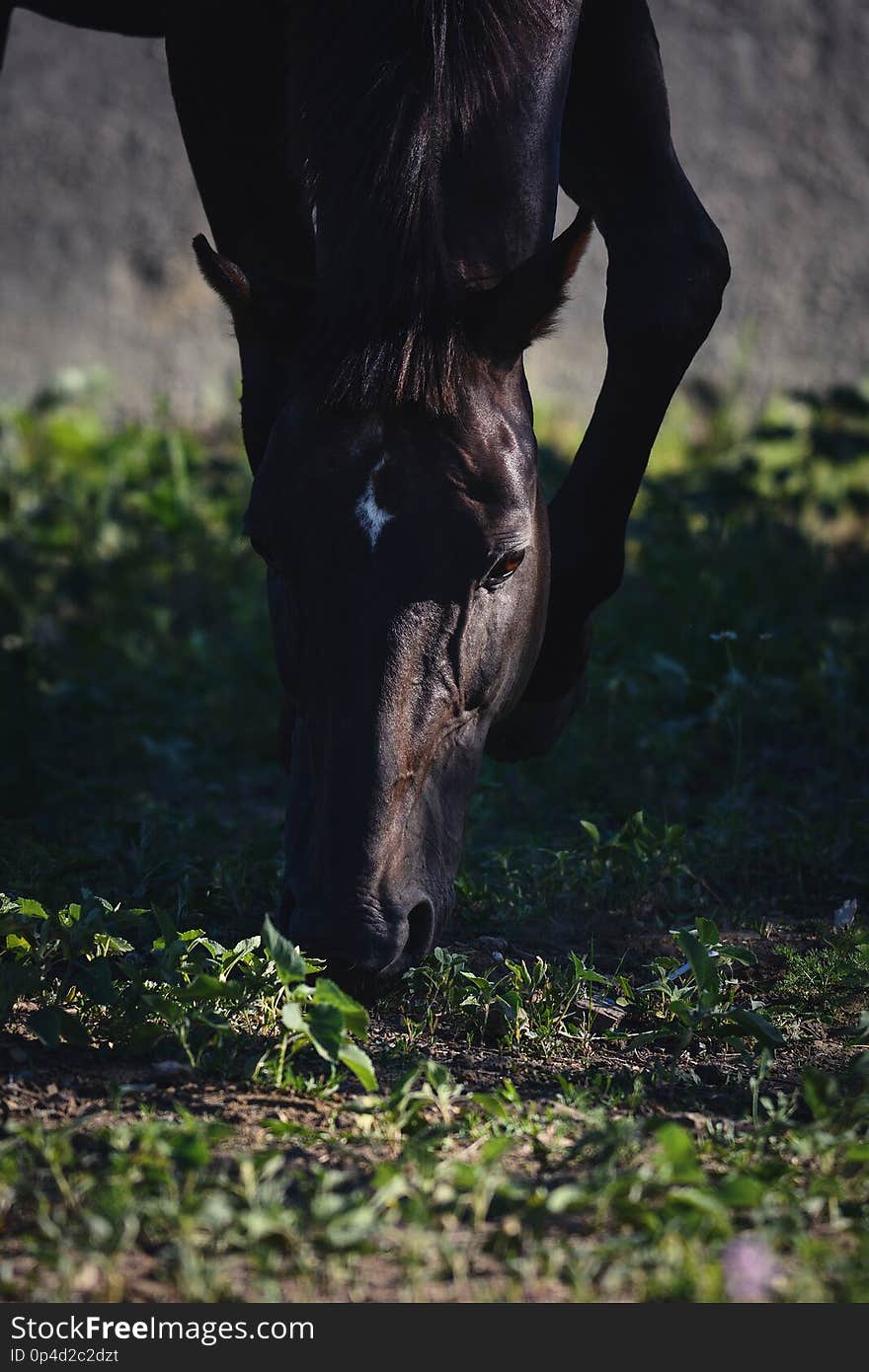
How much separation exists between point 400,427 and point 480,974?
105 cm

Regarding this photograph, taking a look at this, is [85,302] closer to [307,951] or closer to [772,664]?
[772,664]

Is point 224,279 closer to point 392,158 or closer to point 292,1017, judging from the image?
point 392,158

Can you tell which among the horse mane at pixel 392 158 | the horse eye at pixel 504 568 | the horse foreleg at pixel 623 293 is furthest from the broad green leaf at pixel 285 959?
the horse foreleg at pixel 623 293

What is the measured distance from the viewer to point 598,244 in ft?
23.1

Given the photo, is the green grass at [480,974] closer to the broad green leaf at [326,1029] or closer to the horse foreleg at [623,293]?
the broad green leaf at [326,1029]

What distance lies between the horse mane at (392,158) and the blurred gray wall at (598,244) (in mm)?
4207

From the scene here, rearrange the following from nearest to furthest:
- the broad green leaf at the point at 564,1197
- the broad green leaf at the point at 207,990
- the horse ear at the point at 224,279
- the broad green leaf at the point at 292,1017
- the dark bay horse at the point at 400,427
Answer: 1. the broad green leaf at the point at 564,1197
2. the broad green leaf at the point at 292,1017
3. the broad green leaf at the point at 207,990
4. the dark bay horse at the point at 400,427
5. the horse ear at the point at 224,279

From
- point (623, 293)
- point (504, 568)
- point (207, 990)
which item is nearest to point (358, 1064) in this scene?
point (207, 990)

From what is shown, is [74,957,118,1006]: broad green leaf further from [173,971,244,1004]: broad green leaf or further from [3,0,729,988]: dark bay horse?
[3,0,729,988]: dark bay horse

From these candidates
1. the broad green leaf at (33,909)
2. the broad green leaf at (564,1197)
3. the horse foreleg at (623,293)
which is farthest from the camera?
the horse foreleg at (623,293)

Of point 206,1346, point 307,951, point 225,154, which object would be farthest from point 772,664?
point 206,1346

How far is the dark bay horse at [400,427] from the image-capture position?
2.51m

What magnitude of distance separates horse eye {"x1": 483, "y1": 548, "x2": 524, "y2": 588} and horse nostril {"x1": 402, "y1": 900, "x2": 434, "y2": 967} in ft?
1.95

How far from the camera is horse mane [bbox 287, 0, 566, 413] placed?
8.54ft
